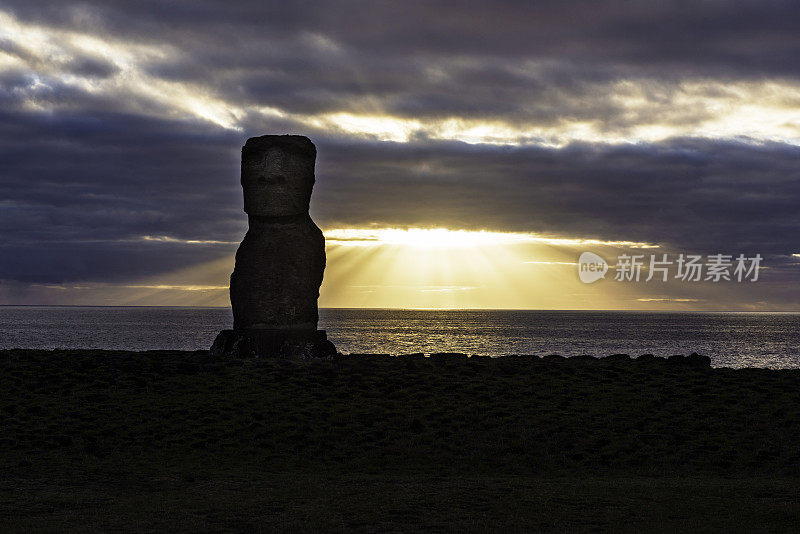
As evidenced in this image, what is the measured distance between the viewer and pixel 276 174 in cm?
1880

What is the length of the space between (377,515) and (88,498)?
137 inches

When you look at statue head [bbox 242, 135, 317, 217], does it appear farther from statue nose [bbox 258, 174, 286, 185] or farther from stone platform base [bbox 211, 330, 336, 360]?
stone platform base [bbox 211, 330, 336, 360]

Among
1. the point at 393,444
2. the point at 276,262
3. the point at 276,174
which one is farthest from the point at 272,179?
the point at 393,444

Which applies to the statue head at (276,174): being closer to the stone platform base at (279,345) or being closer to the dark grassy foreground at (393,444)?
the stone platform base at (279,345)

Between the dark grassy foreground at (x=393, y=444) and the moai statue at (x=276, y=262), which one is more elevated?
the moai statue at (x=276, y=262)

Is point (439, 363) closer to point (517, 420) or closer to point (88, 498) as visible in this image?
point (517, 420)

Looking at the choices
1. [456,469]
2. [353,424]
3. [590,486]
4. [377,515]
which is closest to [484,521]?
[377,515]

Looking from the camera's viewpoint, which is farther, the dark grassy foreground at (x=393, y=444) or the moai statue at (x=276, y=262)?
the moai statue at (x=276, y=262)

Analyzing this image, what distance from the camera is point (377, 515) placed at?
863cm

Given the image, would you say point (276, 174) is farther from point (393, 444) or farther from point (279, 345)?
point (393, 444)

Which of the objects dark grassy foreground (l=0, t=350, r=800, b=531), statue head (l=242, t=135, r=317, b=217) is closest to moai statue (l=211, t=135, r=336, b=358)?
statue head (l=242, t=135, r=317, b=217)

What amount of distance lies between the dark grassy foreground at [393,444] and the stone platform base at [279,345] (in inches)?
20.2

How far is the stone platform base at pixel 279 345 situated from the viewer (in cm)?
1859

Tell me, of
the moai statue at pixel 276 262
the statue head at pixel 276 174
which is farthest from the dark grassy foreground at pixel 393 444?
the statue head at pixel 276 174
